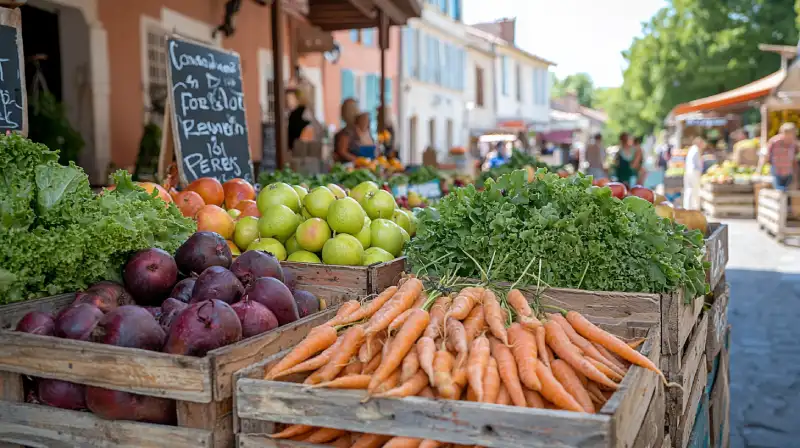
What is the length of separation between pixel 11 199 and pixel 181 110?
7.88 feet

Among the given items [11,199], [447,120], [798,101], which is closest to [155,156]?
[11,199]

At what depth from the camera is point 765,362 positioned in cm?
577

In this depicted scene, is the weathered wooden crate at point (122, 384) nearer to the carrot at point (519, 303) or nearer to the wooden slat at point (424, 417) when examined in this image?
the wooden slat at point (424, 417)

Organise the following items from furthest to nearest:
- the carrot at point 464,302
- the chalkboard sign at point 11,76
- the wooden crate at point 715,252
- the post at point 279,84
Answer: the post at point 279,84, the wooden crate at point 715,252, the chalkboard sign at point 11,76, the carrot at point 464,302

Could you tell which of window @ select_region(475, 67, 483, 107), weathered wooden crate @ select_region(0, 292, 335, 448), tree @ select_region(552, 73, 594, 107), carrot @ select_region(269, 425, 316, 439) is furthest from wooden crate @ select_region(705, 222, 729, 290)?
tree @ select_region(552, 73, 594, 107)

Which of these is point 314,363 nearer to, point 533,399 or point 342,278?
point 533,399

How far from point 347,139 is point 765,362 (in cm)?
511

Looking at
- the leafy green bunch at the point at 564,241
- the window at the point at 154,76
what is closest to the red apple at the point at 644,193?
the leafy green bunch at the point at 564,241

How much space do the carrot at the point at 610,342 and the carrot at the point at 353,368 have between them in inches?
29.3

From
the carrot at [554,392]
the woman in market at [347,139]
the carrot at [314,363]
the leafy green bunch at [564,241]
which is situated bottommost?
the carrot at [554,392]

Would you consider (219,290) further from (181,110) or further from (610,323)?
(181,110)

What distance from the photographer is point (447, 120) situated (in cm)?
3194

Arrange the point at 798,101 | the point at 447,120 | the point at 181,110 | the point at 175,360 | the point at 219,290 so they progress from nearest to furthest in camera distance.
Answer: the point at 175,360
the point at 219,290
the point at 181,110
the point at 798,101
the point at 447,120

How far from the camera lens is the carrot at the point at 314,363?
2.17m
